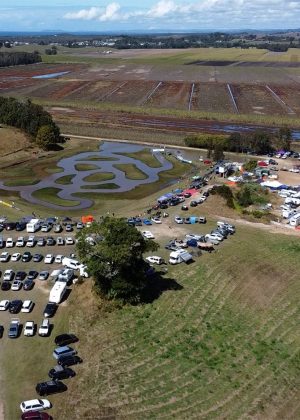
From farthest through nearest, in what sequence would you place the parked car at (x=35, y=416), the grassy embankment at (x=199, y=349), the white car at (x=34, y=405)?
the grassy embankment at (x=199, y=349)
the white car at (x=34, y=405)
the parked car at (x=35, y=416)

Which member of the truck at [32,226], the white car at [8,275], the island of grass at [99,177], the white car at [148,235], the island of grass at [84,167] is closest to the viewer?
the white car at [8,275]

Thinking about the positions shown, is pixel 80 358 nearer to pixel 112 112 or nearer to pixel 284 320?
pixel 284 320

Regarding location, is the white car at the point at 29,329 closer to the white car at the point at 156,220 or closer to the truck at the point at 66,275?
the truck at the point at 66,275

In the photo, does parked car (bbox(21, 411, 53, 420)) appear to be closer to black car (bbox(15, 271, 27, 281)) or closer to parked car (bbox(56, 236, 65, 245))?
black car (bbox(15, 271, 27, 281))

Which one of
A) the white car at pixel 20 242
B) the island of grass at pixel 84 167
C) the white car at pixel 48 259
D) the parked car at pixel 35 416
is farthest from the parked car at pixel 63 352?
the island of grass at pixel 84 167

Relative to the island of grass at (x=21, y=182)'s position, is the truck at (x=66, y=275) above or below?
above

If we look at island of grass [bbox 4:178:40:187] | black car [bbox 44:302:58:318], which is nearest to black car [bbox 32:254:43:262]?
black car [bbox 44:302:58:318]
